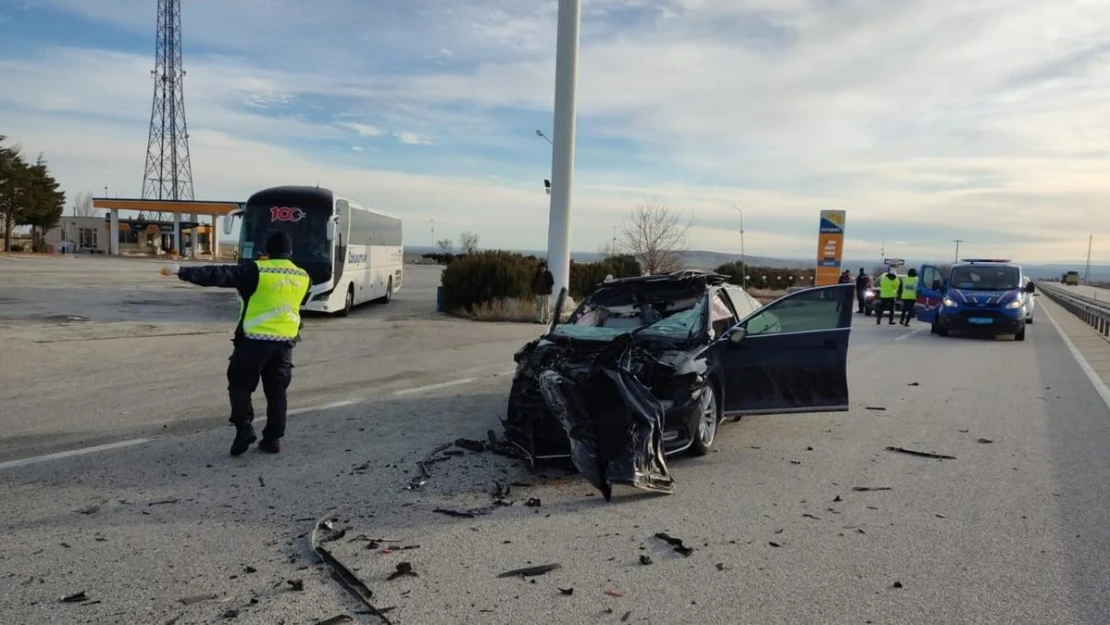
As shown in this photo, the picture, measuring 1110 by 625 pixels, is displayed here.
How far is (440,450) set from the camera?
6.82 metres

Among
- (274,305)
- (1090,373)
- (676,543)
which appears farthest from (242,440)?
(1090,373)

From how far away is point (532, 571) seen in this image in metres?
4.31

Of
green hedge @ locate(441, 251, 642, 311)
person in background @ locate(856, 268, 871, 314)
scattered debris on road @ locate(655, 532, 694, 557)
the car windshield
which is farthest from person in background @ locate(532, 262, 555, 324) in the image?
scattered debris on road @ locate(655, 532, 694, 557)

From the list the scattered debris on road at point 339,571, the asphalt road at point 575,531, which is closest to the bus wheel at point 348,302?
the asphalt road at point 575,531

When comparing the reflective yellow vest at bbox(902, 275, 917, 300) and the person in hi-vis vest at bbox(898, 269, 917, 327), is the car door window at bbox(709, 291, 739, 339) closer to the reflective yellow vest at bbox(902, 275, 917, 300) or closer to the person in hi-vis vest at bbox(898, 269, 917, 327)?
the person in hi-vis vest at bbox(898, 269, 917, 327)

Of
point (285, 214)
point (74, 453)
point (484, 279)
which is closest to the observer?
point (74, 453)

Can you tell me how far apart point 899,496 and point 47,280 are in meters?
32.3

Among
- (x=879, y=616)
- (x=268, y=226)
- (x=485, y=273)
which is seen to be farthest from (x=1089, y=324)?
(x=879, y=616)

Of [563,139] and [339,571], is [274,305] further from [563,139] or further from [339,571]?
[563,139]

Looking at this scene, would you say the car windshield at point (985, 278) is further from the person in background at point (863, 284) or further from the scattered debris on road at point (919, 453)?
the scattered debris on road at point (919, 453)

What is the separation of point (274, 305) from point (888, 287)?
62.6 ft

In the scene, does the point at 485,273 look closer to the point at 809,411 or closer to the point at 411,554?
the point at 809,411

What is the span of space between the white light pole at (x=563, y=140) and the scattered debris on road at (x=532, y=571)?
57.4 feet

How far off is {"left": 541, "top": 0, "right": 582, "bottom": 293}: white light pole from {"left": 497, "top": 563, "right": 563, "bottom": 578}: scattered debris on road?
17503 millimetres
